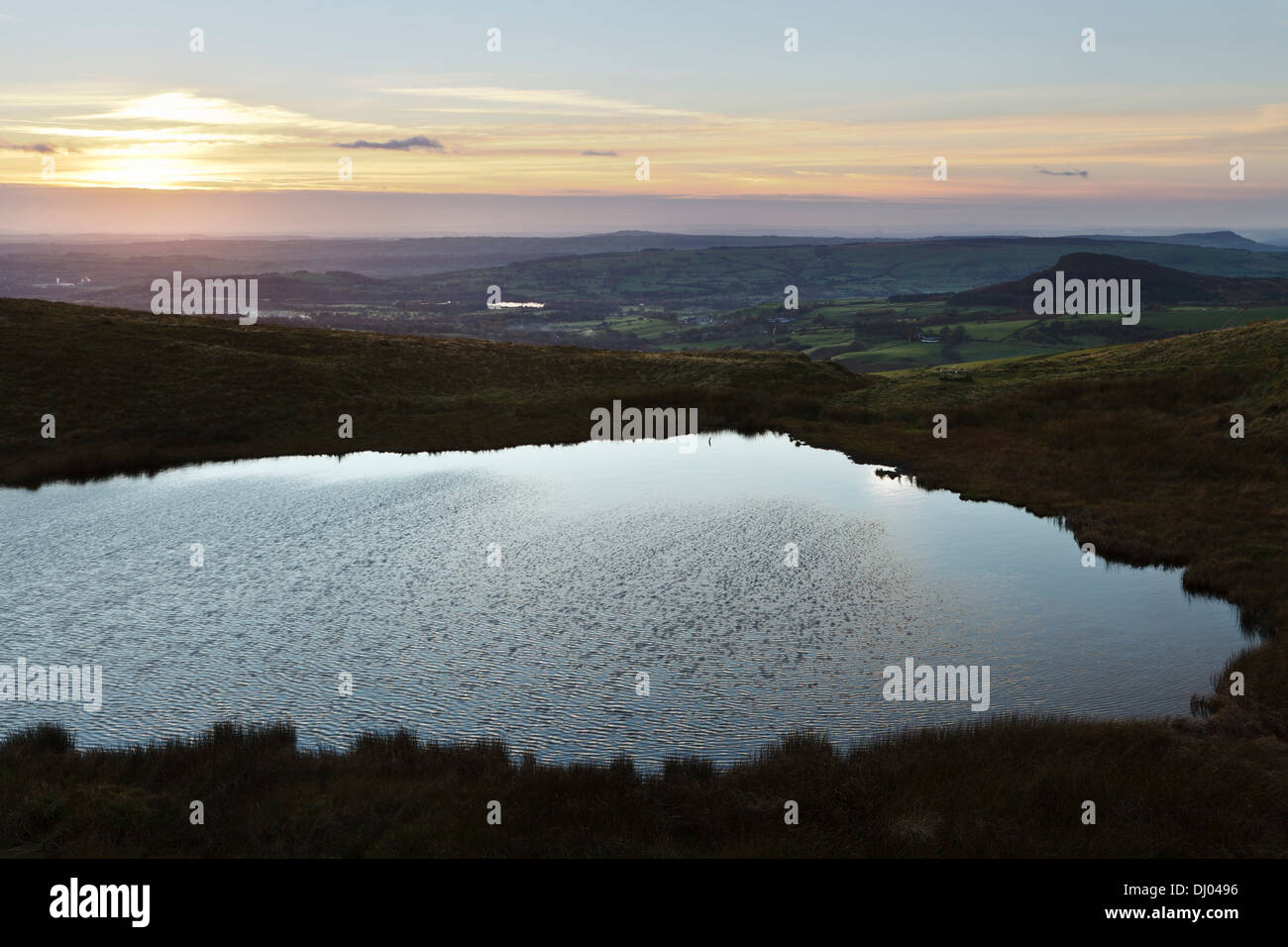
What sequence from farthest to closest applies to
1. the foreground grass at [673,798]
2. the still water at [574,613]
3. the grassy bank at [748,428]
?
the still water at [574,613]
the grassy bank at [748,428]
the foreground grass at [673,798]

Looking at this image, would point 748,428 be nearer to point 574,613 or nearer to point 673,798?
point 574,613

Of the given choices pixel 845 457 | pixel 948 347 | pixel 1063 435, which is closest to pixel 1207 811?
pixel 845 457

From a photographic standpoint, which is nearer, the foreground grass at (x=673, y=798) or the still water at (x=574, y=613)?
the foreground grass at (x=673, y=798)

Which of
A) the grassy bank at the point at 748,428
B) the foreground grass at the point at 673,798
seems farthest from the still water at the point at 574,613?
the grassy bank at the point at 748,428

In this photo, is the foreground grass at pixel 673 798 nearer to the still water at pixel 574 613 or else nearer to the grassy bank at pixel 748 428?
the grassy bank at pixel 748 428

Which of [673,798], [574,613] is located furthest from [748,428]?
[673,798]

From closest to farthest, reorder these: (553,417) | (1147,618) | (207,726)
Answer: (207,726), (1147,618), (553,417)
